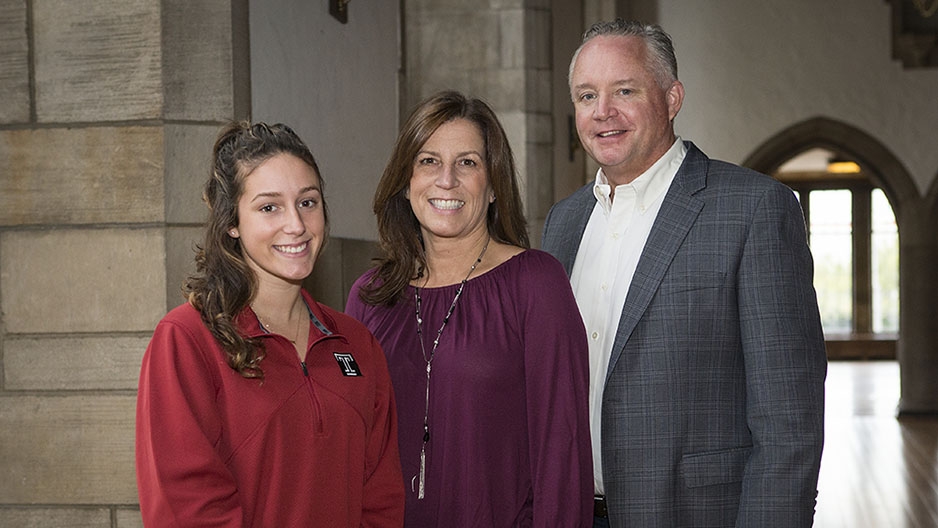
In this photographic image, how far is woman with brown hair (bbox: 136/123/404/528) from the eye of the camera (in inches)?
64.7

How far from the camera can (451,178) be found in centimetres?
205

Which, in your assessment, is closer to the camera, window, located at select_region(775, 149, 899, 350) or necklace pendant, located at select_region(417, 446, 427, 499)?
necklace pendant, located at select_region(417, 446, 427, 499)

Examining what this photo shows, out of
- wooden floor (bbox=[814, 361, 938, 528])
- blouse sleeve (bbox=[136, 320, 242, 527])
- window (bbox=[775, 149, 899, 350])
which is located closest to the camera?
blouse sleeve (bbox=[136, 320, 242, 527])

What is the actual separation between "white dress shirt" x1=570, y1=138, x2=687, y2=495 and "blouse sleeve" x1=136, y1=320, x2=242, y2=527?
82 centimetres

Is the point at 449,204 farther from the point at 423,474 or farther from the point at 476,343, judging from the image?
the point at 423,474

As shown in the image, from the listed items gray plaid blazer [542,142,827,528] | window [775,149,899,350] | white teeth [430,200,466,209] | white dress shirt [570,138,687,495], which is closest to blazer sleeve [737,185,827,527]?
gray plaid blazer [542,142,827,528]

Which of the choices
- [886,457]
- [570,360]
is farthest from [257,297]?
[886,457]

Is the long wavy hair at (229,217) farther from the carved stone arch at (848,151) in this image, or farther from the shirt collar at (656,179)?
the carved stone arch at (848,151)

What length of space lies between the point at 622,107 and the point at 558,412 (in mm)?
669

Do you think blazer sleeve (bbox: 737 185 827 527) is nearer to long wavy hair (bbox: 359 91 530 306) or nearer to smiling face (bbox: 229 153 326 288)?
long wavy hair (bbox: 359 91 530 306)

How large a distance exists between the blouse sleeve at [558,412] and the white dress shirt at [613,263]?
9.0 inches

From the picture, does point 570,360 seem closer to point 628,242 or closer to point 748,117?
point 628,242

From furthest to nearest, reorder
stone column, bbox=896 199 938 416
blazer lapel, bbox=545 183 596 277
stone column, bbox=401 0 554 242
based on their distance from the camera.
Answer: stone column, bbox=896 199 938 416
stone column, bbox=401 0 554 242
blazer lapel, bbox=545 183 596 277

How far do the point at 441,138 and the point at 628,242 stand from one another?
458mm
